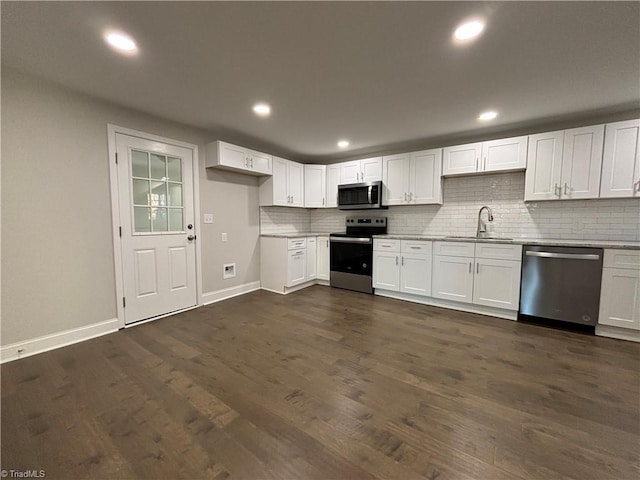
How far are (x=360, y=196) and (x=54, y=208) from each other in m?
3.78

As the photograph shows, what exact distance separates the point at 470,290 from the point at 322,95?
9.73 feet

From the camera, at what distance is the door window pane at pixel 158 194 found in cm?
314

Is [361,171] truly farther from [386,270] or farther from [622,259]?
[622,259]

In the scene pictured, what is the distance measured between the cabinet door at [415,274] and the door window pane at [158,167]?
135 inches

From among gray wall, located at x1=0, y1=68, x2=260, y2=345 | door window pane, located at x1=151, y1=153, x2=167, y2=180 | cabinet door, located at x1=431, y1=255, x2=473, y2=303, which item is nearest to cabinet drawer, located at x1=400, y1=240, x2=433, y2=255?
cabinet door, located at x1=431, y1=255, x2=473, y2=303

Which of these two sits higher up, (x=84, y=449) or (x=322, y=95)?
(x=322, y=95)

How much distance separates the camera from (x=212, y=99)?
267cm

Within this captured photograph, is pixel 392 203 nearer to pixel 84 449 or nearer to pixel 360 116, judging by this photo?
pixel 360 116

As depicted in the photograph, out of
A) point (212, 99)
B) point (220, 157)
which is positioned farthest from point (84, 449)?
point (220, 157)

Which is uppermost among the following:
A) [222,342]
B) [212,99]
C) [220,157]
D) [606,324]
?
[212,99]

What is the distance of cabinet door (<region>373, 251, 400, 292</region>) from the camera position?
3.94 meters

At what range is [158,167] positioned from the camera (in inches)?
125

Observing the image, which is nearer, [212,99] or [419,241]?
[212,99]

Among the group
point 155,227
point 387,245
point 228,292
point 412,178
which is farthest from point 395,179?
point 155,227
